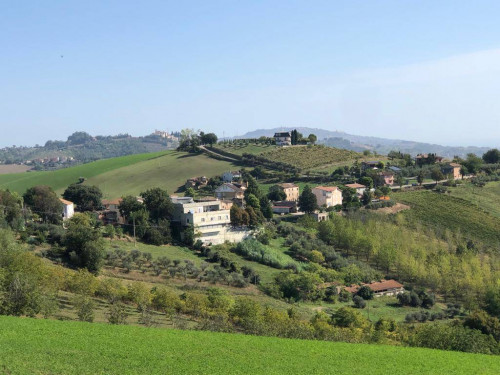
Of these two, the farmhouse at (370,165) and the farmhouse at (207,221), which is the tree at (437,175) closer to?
the farmhouse at (370,165)

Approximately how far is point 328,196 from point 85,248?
43.8 metres

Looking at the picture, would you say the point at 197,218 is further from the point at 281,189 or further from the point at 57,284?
the point at 57,284

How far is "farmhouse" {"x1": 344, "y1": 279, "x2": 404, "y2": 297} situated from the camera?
50.9 m

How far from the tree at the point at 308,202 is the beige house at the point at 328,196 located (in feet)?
11.5

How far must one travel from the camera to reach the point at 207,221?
6191cm

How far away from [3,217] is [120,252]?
39.2ft

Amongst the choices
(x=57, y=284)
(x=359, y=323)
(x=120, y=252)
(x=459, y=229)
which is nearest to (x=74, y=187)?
(x=120, y=252)

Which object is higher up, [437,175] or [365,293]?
[437,175]

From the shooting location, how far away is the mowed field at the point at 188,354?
779 inches

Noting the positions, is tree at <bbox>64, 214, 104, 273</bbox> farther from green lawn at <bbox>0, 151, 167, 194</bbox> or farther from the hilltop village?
green lawn at <bbox>0, 151, 167, 194</bbox>

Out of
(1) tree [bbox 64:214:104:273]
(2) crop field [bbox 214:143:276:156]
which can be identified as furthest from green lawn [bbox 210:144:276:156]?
(1) tree [bbox 64:214:104:273]

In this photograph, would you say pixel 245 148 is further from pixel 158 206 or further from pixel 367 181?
pixel 158 206

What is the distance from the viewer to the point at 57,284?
3312 centimetres

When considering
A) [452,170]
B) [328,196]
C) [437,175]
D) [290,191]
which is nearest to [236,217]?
[328,196]
